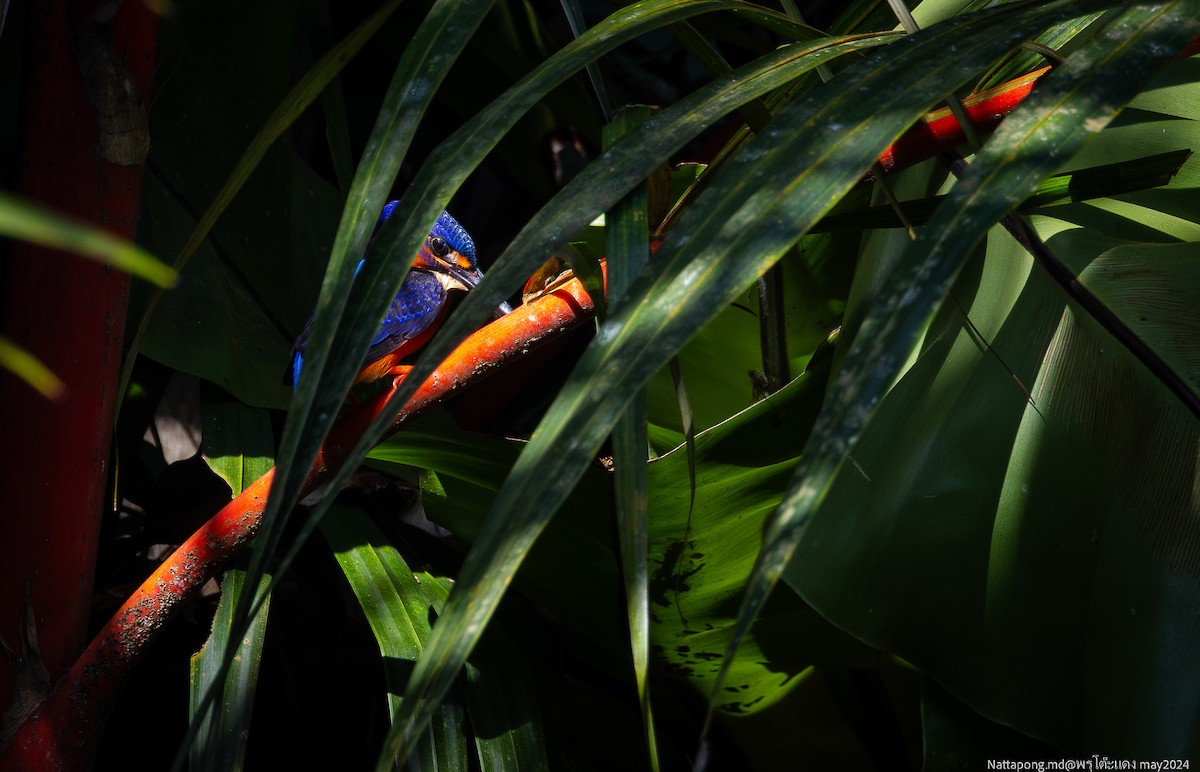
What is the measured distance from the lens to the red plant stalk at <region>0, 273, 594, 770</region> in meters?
0.74

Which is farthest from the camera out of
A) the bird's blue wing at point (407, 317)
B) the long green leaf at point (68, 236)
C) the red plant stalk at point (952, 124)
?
the bird's blue wing at point (407, 317)

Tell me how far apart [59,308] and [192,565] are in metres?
0.29

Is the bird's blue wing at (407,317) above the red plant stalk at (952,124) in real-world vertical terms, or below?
above

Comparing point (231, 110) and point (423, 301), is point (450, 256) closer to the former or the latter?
point (423, 301)

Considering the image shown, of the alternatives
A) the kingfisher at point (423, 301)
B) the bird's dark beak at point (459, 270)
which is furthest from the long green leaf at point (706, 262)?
the bird's dark beak at point (459, 270)

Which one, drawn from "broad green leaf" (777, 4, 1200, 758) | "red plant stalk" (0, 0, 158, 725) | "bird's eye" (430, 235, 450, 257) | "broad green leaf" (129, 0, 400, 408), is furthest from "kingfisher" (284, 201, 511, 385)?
"broad green leaf" (777, 4, 1200, 758)

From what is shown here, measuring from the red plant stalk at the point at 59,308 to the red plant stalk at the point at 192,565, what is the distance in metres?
0.05

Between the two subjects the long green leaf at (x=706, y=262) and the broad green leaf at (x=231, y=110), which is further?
the broad green leaf at (x=231, y=110)

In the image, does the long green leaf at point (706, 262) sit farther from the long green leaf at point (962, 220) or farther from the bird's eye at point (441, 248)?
the bird's eye at point (441, 248)

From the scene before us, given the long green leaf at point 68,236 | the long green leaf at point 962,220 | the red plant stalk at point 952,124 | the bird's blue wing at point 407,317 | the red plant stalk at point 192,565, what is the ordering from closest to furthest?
the long green leaf at point 68,236 → the long green leaf at point 962,220 → the red plant stalk at point 952,124 → the red plant stalk at point 192,565 → the bird's blue wing at point 407,317

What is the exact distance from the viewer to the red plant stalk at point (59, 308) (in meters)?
0.82

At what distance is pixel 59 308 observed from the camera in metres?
0.82

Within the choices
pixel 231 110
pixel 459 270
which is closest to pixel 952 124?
pixel 459 270

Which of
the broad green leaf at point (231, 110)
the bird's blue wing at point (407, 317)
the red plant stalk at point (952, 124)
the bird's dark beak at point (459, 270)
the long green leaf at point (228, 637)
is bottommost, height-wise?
the long green leaf at point (228, 637)
